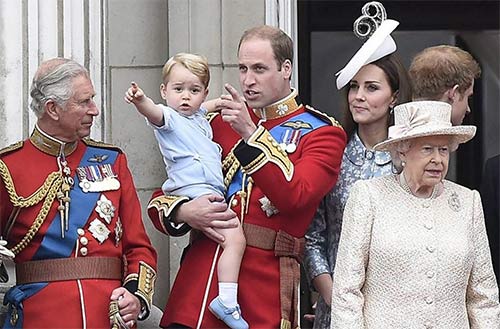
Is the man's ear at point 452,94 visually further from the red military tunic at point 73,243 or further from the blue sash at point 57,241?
the blue sash at point 57,241

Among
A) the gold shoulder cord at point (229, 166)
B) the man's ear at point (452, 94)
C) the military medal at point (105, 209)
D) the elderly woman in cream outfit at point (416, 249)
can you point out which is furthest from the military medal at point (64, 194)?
the man's ear at point (452, 94)

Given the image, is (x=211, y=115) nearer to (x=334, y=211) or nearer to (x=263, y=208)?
(x=263, y=208)

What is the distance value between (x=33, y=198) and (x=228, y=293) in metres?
0.72

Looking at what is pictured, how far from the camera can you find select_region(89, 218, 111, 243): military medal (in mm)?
5750

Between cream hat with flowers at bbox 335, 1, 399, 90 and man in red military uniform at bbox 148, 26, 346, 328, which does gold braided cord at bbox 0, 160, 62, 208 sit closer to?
man in red military uniform at bbox 148, 26, 346, 328

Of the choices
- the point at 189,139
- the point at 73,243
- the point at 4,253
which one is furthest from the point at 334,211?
the point at 4,253

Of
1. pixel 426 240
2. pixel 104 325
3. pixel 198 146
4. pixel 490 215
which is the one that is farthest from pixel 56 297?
pixel 490 215

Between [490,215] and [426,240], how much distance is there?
3.37 feet

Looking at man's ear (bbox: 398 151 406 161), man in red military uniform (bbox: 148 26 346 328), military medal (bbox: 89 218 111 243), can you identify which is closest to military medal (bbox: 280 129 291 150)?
man in red military uniform (bbox: 148 26 346 328)

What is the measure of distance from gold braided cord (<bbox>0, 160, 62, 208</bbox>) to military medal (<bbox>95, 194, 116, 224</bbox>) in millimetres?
149

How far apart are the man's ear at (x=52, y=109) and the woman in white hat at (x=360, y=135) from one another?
1.00 metres

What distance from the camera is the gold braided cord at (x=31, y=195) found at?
18.7 ft

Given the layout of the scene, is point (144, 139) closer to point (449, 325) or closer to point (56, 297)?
point (56, 297)

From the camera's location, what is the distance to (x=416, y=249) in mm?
5535
